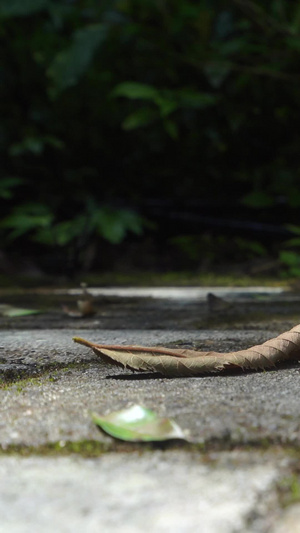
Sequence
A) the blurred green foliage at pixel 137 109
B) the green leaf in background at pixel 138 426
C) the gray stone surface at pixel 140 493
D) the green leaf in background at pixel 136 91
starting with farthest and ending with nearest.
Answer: the blurred green foliage at pixel 137 109 → the green leaf in background at pixel 136 91 → the green leaf in background at pixel 138 426 → the gray stone surface at pixel 140 493

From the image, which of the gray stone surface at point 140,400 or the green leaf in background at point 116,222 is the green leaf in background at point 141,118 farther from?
the gray stone surface at point 140,400

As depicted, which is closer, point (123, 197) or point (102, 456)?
point (102, 456)

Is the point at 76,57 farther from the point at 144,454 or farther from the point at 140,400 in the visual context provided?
the point at 144,454

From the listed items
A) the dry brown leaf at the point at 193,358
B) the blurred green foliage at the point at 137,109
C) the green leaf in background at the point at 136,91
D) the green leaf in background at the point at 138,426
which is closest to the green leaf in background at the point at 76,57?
the blurred green foliage at the point at 137,109

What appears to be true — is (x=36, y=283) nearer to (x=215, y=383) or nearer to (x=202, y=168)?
(x=202, y=168)

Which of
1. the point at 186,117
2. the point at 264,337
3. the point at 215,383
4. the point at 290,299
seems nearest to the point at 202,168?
the point at 186,117

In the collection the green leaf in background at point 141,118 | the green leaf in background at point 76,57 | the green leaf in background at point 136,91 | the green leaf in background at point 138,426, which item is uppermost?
the green leaf in background at point 76,57

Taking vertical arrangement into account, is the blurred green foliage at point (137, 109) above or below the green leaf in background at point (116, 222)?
above
